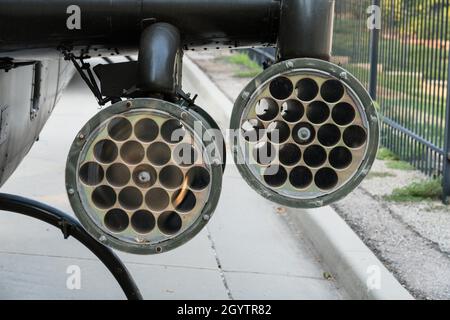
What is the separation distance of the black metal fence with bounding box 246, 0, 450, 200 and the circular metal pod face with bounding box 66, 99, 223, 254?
4.91m

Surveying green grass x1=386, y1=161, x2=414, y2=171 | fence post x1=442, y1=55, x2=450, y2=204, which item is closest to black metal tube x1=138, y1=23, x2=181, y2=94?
fence post x1=442, y1=55, x2=450, y2=204

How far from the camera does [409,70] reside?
878cm

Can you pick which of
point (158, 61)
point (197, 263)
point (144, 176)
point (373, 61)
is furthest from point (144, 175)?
point (373, 61)

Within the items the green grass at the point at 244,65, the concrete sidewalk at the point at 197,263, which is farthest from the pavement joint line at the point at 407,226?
the green grass at the point at 244,65

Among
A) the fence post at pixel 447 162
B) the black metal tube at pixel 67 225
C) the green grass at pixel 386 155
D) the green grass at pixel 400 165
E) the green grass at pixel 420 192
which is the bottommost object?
the green grass at pixel 386 155

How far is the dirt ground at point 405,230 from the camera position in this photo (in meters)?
5.63

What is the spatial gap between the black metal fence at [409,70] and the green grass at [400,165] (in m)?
0.05

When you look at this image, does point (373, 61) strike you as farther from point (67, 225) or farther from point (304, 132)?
point (304, 132)

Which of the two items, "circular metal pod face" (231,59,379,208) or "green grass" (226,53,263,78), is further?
"green grass" (226,53,263,78)

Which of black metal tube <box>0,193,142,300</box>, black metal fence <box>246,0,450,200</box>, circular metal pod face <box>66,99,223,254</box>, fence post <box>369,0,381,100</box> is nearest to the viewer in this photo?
circular metal pod face <box>66,99,223,254</box>

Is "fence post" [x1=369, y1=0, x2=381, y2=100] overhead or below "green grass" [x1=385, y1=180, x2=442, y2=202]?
overhead

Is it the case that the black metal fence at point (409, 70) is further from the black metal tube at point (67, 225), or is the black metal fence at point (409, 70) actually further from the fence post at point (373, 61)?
the black metal tube at point (67, 225)

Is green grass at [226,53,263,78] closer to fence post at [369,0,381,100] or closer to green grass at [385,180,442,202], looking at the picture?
fence post at [369,0,381,100]

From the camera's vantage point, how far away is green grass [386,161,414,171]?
29.0ft
